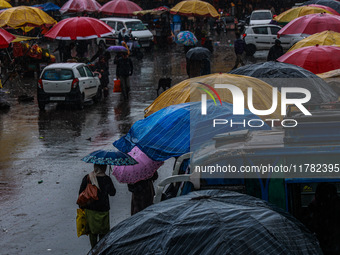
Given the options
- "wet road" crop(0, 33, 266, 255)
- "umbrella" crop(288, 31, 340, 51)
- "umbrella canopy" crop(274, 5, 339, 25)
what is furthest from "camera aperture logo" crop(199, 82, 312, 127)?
"umbrella canopy" crop(274, 5, 339, 25)

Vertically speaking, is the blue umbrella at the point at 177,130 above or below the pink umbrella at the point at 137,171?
above

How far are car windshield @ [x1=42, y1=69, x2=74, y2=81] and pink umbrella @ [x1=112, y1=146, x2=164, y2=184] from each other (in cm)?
1182

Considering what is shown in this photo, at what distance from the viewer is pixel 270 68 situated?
38.9ft

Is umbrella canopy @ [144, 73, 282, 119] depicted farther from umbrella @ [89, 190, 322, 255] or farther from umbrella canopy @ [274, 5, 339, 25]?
umbrella canopy @ [274, 5, 339, 25]

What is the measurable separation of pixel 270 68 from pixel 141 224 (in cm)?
784

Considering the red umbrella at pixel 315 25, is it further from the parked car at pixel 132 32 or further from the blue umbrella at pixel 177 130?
the parked car at pixel 132 32

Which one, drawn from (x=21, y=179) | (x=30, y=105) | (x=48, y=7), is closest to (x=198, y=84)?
(x=21, y=179)

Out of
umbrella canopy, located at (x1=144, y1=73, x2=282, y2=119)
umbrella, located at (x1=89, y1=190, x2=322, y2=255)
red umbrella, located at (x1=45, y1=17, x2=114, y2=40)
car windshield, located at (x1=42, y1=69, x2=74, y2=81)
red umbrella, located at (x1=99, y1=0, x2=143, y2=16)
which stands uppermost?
umbrella, located at (x1=89, y1=190, x2=322, y2=255)

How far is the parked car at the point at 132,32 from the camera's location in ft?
116

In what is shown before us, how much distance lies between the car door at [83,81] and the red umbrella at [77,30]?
3114 mm

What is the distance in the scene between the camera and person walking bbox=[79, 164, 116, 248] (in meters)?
8.20

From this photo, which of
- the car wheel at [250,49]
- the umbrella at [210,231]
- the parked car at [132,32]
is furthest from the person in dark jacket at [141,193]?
the parked car at [132,32]

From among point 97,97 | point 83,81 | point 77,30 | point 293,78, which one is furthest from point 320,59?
point 77,30

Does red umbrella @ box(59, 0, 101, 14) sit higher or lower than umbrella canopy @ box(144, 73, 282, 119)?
lower
